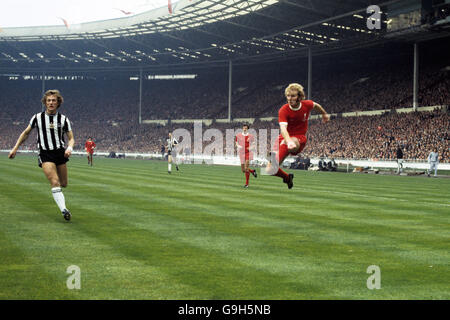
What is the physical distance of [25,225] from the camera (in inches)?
410

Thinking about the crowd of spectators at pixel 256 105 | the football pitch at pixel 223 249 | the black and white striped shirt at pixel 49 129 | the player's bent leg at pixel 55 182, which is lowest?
the football pitch at pixel 223 249

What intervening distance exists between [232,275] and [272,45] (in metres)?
56.9

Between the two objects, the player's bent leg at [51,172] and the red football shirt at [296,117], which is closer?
the red football shirt at [296,117]

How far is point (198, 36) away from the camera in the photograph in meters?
64.0

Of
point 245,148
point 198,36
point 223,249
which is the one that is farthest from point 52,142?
point 198,36

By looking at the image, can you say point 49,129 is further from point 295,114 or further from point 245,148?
point 245,148

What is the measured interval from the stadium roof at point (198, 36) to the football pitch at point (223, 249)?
34429mm

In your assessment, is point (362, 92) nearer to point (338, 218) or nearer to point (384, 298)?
point (338, 218)

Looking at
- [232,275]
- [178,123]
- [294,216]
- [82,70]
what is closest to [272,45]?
[178,123]

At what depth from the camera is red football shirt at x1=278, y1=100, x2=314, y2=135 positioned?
10.6 m

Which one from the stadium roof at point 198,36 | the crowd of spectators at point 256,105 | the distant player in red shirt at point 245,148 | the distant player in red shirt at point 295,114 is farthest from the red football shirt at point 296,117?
the stadium roof at point 198,36

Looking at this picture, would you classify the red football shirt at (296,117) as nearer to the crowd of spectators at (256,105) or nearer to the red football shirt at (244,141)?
the red football shirt at (244,141)

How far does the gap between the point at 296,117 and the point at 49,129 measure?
4.38 meters

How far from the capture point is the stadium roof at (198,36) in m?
50.1
